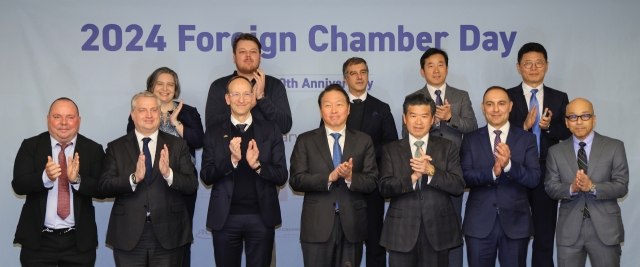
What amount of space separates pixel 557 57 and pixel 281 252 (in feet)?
11.2

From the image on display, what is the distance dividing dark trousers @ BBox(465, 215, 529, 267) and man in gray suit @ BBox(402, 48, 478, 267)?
0.44 metres

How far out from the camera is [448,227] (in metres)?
4.36

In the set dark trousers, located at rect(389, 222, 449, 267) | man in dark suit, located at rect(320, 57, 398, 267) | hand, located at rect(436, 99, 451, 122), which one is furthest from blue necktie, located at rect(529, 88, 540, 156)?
dark trousers, located at rect(389, 222, 449, 267)

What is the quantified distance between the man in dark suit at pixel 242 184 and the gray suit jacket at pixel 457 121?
4.21 ft

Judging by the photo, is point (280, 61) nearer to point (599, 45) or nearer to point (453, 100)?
point (453, 100)

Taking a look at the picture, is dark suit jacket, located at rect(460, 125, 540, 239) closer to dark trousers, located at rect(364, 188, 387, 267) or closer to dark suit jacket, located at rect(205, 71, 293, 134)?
dark trousers, located at rect(364, 188, 387, 267)

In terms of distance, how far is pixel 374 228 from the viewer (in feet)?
16.7

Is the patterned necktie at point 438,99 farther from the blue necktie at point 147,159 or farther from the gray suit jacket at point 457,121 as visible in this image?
the blue necktie at point 147,159

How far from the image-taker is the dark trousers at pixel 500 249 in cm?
453

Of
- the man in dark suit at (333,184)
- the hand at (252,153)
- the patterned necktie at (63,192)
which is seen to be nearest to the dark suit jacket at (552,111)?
the man in dark suit at (333,184)

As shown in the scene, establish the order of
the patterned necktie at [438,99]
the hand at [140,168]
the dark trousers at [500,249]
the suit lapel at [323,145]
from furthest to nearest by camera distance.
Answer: the patterned necktie at [438,99] < the dark trousers at [500,249] < the suit lapel at [323,145] < the hand at [140,168]

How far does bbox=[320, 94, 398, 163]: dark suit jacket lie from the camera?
518 cm

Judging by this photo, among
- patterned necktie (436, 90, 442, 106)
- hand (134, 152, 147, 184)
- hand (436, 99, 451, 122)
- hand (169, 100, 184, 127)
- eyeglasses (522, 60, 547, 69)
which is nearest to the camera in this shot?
hand (134, 152, 147, 184)

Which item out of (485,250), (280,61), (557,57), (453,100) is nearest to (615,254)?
(485,250)
